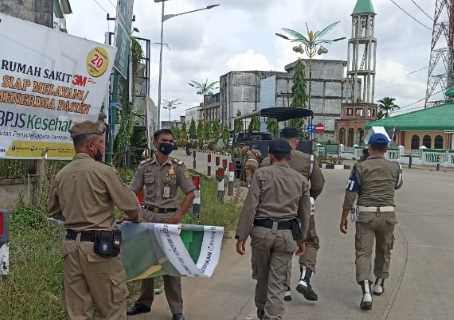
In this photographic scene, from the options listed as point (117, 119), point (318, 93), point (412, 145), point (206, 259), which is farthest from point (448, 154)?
point (318, 93)

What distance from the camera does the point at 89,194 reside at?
384 cm

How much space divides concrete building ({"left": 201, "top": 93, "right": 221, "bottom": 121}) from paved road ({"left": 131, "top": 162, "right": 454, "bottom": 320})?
94.3 m

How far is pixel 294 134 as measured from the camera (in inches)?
235

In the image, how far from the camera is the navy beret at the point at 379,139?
604 cm

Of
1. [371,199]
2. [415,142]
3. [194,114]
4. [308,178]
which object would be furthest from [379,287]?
[194,114]

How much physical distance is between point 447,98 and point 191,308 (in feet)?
199

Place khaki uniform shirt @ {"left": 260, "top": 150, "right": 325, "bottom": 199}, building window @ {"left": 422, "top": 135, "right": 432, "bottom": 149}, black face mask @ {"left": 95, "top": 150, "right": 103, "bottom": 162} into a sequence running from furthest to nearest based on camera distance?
building window @ {"left": 422, "top": 135, "right": 432, "bottom": 149} < khaki uniform shirt @ {"left": 260, "top": 150, "right": 325, "bottom": 199} < black face mask @ {"left": 95, "top": 150, "right": 103, "bottom": 162}

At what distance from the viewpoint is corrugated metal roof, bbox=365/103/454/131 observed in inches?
1927

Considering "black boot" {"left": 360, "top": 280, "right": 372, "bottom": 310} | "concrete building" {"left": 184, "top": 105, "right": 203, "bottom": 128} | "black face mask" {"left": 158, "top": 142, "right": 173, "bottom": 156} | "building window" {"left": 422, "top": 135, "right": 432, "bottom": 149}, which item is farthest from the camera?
"concrete building" {"left": 184, "top": 105, "right": 203, "bottom": 128}

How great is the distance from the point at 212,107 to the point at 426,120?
212 feet

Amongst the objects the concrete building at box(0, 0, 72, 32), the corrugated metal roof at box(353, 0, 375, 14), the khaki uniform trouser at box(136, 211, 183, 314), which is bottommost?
the khaki uniform trouser at box(136, 211, 183, 314)

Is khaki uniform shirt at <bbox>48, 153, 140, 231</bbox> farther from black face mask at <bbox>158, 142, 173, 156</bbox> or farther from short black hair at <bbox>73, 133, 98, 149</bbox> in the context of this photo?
black face mask at <bbox>158, 142, 173, 156</bbox>

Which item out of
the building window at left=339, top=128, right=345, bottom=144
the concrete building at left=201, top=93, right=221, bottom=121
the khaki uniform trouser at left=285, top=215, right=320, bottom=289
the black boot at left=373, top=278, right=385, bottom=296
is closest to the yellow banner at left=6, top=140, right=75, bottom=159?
the khaki uniform trouser at left=285, top=215, right=320, bottom=289

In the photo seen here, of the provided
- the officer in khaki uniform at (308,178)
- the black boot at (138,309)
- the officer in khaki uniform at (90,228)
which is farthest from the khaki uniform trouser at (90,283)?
the officer in khaki uniform at (308,178)
